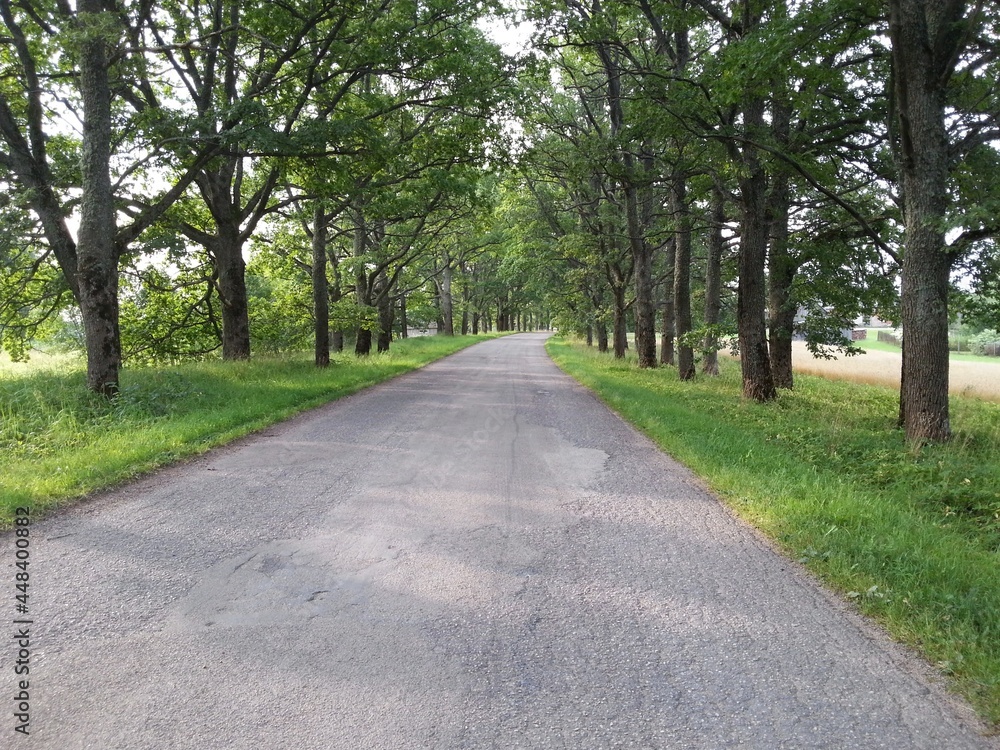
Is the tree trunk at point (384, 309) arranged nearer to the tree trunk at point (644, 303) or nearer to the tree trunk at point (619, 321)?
the tree trunk at point (619, 321)

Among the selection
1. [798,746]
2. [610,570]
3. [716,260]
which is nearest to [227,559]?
[610,570]

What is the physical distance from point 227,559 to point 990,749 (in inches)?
166

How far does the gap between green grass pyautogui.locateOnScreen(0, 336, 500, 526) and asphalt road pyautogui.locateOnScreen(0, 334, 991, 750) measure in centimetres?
58

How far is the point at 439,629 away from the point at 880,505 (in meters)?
4.09

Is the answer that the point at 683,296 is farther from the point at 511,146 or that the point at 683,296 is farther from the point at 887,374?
the point at 887,374

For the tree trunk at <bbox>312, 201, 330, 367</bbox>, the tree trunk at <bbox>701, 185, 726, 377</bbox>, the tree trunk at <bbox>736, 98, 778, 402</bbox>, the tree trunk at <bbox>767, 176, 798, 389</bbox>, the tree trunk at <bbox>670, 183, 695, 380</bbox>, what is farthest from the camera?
the tree trunk at <bbox>312, 201, 330, 367</bbox>

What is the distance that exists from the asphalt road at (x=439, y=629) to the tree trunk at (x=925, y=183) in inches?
172

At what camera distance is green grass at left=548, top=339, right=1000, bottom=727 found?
10.3ft

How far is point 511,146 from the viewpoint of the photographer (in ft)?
44.2

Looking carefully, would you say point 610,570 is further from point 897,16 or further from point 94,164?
point 94,164

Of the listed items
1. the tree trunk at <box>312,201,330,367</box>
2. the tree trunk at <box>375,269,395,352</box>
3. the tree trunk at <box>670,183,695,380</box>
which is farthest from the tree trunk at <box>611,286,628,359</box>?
the tree trunk at <box>312,201,330,367</box>

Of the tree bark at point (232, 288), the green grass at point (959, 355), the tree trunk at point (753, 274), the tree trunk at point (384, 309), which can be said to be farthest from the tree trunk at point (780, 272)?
the green grass at point (959, 355)

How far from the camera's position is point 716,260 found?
16.7m

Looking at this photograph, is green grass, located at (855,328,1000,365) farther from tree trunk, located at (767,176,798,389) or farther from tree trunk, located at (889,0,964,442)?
tree trunk, located at (889,0,964,442)
